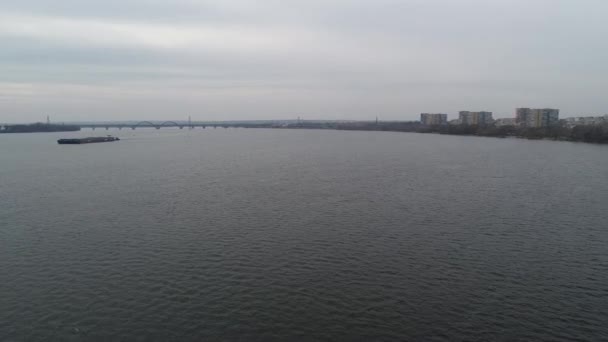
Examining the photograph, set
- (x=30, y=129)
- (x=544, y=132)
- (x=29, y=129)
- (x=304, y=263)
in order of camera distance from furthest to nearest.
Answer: (x=30, y=129)
(x=29, y=129)
(x=544, y=132)
(x=304, y=263)

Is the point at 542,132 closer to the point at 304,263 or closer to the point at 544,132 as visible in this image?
the point at 544,132

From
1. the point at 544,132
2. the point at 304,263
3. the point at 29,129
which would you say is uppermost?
the point at 29,129

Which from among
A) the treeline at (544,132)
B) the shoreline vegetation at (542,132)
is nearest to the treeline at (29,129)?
the shoreline vegetation at (542,132)

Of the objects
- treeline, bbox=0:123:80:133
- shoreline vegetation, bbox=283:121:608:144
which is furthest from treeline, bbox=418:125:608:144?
treeline, bbox=0:123:80:133

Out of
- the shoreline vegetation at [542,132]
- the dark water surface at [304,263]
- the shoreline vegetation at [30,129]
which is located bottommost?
the dark water surface at [304,263]

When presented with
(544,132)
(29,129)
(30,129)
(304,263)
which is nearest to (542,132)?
(544,132)

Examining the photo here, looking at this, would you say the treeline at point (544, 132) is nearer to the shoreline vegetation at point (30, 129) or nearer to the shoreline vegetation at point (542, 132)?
the shoreline vegetation at point (542, 132)

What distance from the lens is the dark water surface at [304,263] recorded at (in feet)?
36.7

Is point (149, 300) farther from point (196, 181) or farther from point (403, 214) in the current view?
point (196, 181)

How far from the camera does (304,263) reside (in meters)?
15.2

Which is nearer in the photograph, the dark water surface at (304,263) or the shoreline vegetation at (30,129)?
the dark water surface at (304,263)

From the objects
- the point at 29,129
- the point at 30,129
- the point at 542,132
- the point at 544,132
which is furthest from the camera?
the point at 30,129

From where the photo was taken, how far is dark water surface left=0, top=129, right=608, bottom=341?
1120cm

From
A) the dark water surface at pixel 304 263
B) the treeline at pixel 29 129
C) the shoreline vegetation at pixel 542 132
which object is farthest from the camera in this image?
the treeline at pixel 29 129
